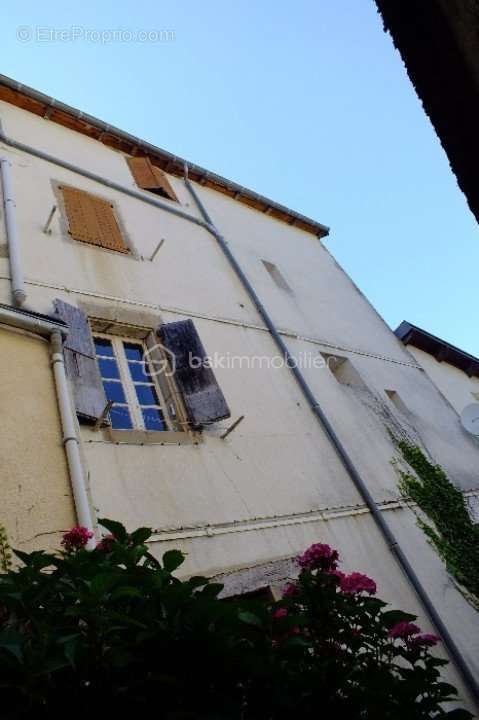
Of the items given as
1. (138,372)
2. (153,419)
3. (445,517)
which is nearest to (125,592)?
(153,419)

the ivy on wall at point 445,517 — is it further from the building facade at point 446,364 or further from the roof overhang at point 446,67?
the roof overhang at point 446,67

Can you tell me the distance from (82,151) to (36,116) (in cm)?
103

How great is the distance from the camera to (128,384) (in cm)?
554

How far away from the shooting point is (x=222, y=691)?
4.73ft

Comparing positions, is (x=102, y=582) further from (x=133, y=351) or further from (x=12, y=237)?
(x=12, y=237)

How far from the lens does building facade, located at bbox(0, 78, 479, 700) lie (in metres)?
4.29

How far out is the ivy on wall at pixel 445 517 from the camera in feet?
21.4

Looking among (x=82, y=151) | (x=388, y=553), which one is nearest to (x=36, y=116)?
(x=82, y=151)

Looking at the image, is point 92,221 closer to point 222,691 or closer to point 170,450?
A: point 170,450

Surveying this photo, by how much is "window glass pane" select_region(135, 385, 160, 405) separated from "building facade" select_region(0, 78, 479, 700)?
0.03 metres

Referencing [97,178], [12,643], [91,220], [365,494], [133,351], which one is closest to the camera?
[12,643]

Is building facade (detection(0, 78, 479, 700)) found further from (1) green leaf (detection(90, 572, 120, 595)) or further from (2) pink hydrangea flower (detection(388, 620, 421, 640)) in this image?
(1) green leaf (detection(90, 572, 120, 595))

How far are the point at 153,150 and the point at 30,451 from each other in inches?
345

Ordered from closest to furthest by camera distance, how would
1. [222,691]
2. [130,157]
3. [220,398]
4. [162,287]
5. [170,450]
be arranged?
[222,691] → [170,450] → [220,398] → [162,287] → [130,157]
